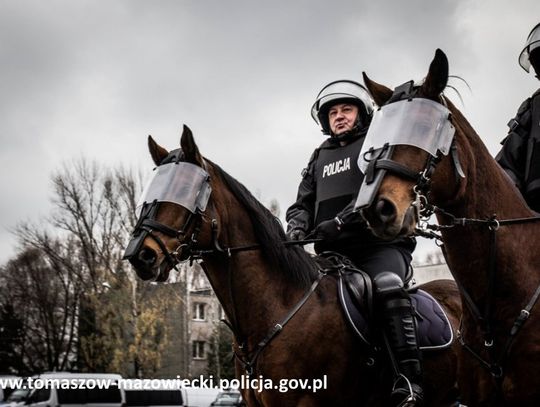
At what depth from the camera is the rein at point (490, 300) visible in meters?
4.38

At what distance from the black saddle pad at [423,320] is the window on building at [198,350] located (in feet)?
171

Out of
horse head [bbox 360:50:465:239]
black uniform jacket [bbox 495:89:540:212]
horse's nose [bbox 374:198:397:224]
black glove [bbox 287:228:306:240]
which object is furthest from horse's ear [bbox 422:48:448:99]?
black glove [bbox 287:228:306:240]

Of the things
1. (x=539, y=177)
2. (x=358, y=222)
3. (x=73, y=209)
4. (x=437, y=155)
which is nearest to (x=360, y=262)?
(x=358, y=222)

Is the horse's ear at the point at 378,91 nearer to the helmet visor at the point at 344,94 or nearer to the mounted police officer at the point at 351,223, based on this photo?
the mounted police officer at the point at 351,223

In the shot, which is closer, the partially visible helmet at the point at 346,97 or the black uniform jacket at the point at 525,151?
the black uniform jacket at the point at 525,151

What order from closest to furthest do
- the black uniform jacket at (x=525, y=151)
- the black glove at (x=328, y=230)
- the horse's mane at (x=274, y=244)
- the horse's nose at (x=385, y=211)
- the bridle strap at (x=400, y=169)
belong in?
1. the horse's nose at (x=385, y=211)
2. the bridle strap at (x=400, y=169)
3. the black uniform jacket at (x=525, y=151)
4. the horse's mane at (x=274, y=244)
5. the black glove at (x=328, y=230)

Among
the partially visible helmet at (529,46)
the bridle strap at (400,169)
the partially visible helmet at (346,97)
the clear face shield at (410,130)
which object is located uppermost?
the partially visible helmet at (346,97)

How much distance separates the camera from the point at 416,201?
4.10m

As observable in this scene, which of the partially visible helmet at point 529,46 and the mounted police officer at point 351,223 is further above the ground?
the partially visible helmet at point 529,46

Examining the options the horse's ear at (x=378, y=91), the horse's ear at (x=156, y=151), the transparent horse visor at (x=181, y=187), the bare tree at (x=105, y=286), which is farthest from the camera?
the bare tree at (x=105, y=286)

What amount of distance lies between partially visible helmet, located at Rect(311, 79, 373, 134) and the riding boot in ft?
7.15

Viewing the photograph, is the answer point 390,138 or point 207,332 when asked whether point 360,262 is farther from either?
point 207,332

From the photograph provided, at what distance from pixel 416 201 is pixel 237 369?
2692mm

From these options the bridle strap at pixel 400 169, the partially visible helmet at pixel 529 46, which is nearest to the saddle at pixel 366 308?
the bridle strap at pixel 400 169
